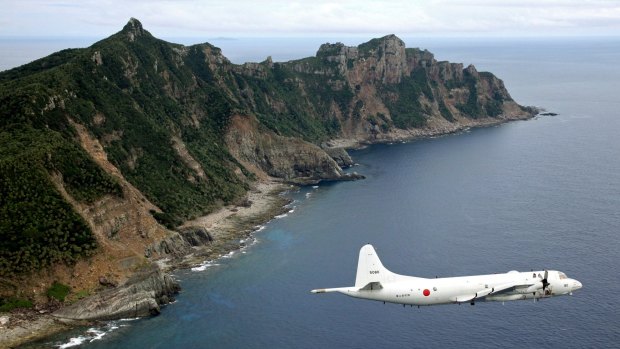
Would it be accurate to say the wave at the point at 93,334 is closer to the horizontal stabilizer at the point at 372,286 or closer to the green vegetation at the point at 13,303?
the green vegetation at the point at 13,303

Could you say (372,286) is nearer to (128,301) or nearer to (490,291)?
(490,291)

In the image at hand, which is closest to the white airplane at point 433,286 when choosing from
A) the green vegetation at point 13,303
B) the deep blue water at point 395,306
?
the deep blue water at point 395,306

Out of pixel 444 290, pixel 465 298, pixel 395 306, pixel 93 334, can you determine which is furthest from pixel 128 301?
pixel 465 298

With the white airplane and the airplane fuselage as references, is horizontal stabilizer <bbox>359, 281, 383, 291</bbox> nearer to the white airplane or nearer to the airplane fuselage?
the white airplane

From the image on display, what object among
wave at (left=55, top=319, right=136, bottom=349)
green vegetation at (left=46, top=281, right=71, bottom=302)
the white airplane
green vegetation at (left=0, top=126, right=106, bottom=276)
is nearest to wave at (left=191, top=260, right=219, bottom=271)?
green vegetation at (left=0, top=126, right=106, bottom=276)

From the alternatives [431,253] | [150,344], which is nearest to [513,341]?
[431,253]

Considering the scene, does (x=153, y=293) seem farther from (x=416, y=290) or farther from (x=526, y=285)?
(x=526, y=285)
